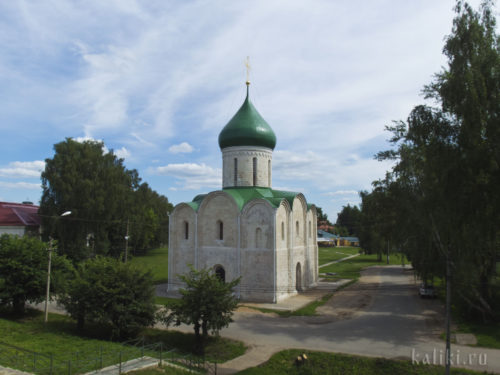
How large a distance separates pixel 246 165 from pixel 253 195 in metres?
2.44

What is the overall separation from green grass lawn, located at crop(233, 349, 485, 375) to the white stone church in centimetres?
850

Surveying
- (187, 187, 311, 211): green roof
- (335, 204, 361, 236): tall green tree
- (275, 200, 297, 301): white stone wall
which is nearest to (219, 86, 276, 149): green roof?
(187, 187, 311, 211): green roof

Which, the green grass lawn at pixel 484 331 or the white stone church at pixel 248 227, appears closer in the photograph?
the green grass lawn at pixel 484 331

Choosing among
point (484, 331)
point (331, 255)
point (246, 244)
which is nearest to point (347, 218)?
point (331, 255)

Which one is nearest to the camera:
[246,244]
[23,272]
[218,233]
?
[23,272]

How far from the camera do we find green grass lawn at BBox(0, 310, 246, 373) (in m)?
12.0

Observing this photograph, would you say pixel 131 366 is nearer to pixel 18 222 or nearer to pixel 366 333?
pixel 366 333

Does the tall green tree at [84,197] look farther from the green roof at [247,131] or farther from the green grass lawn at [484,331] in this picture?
the green grass lawn at [484,331]

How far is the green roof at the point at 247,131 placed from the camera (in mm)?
25484

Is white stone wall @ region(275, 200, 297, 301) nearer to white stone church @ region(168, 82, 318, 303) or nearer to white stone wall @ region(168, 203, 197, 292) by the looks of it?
white stone church @ region(168, 82, 318, 303)

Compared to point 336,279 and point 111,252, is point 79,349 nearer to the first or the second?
point 336,279

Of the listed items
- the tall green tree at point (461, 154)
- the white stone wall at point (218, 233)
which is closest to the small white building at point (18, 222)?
the white stone wall at point (218, 233)

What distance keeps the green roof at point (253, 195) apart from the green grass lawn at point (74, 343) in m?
9.50

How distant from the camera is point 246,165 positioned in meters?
25.7
